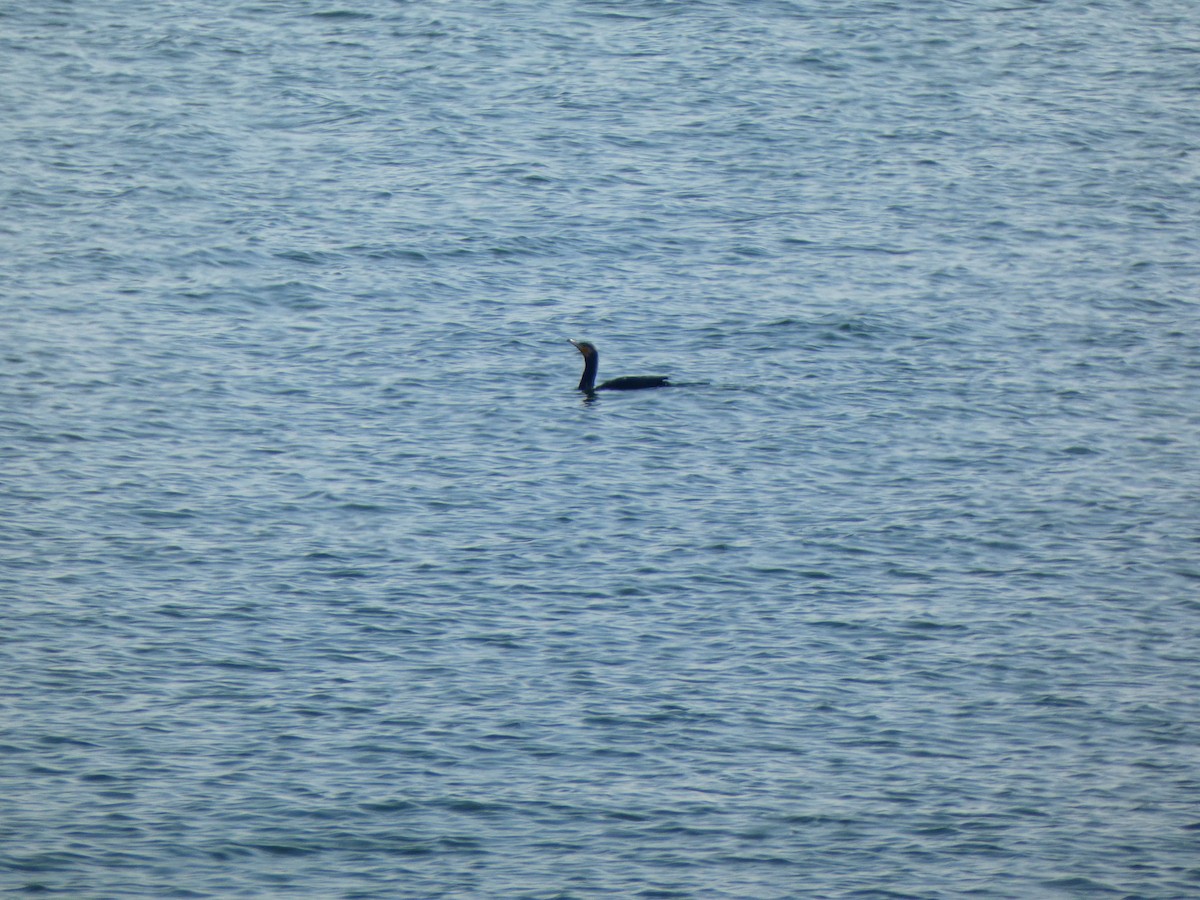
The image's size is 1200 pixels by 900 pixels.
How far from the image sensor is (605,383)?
98.6ft

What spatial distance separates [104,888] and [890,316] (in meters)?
19.5

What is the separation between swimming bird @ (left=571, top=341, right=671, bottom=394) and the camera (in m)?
29.9

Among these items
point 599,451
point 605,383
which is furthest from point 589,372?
point 599,451

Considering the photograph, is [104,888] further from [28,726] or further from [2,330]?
[2,330]

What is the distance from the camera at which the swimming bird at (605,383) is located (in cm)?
2986

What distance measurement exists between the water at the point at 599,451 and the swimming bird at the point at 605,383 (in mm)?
396

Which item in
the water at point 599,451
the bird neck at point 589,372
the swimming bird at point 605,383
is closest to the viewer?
the water at point 599,451

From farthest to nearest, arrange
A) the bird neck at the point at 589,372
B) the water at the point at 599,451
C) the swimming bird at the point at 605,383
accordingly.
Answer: the bird neck at the point at 589,372, the swimming bird at the point at 605,383, the water at the point at 599,451

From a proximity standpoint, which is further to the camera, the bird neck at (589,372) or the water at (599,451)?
the bird neck at (589,372)

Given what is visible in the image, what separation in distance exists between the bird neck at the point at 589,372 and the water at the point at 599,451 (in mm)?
325

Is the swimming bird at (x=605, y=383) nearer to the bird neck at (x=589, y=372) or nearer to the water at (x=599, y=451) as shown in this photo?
the bird neck at (x=589, y=372)

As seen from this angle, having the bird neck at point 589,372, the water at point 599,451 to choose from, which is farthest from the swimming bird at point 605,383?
the water at point 599,451

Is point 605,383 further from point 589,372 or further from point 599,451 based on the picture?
point 599,451

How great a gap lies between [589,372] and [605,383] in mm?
313
